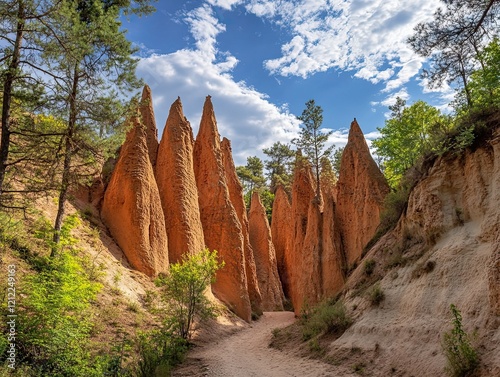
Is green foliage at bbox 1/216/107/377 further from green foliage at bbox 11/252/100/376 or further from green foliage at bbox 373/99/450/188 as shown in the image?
green foliage at bbox 373/99/450/188

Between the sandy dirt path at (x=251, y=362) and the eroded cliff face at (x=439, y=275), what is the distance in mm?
1000

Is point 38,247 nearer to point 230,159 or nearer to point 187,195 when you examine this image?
point 187,195

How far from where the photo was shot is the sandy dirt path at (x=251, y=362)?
854 cm

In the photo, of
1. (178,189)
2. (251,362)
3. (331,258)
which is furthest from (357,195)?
(251,362)

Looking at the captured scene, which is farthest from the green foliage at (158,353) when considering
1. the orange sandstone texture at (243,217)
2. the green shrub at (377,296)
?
the orange sandstone texture at (243,217)

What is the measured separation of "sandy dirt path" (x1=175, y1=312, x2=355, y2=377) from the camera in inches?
336

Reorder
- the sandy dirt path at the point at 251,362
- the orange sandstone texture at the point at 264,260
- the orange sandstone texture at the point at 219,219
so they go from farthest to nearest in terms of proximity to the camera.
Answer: the orange sandstone texture at the point at 264,260 < the orange sandstone texture at the point at 219,219 < the sandy dirt path at the point at 251,362

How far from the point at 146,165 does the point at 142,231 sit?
3.90 metres

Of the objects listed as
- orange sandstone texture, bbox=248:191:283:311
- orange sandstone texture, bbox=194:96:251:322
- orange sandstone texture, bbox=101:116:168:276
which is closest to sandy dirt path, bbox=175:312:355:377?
orange sandstone texture, bbox=101:116:168:276

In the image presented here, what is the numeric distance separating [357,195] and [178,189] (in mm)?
11422

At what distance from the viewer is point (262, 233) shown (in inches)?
1264

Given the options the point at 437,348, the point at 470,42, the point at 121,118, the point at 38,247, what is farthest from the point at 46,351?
the point at 470,42

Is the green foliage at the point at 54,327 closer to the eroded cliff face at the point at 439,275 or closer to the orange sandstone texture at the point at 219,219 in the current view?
the eroded cliff face at the point at 439,275

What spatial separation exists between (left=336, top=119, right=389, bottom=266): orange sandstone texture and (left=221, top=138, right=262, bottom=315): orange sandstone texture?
825 cm
